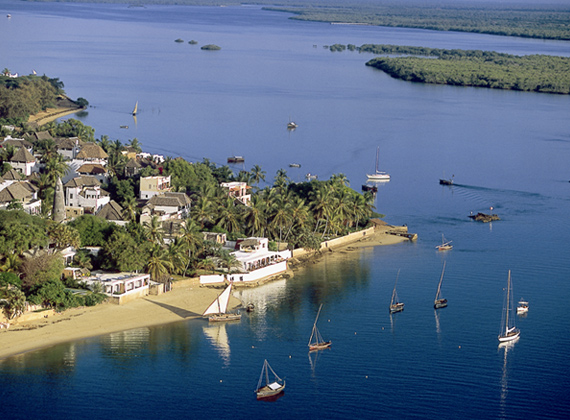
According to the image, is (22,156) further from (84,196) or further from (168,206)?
(168,206)

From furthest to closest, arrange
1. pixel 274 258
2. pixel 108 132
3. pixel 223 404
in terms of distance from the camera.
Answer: pixel 108 132
pixel 274 258
pixel 223 404

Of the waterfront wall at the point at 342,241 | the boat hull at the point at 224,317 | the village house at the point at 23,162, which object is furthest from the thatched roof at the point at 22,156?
the boat hull at the point at 224,317

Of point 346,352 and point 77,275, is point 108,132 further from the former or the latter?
point 346,352

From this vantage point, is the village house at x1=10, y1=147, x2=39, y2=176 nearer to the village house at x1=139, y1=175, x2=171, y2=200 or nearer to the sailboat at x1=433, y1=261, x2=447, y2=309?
the village house at x1=139, y1=175, x2=171, y2=200

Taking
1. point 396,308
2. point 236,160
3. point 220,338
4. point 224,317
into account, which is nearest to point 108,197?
point 224,317

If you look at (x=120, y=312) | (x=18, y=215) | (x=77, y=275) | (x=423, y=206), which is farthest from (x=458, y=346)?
(x=423, y=206)

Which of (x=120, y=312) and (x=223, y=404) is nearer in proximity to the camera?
(x=223, y=404)

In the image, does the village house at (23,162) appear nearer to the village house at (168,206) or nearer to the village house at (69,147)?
the village house at (69,147)
